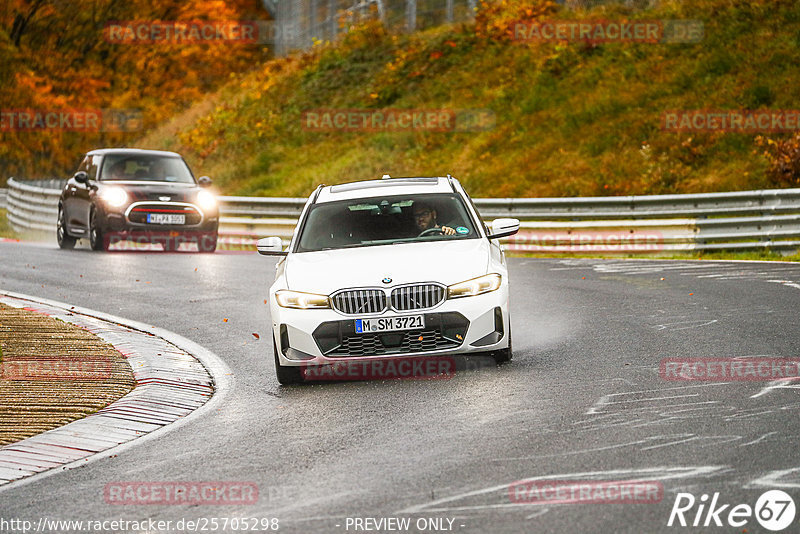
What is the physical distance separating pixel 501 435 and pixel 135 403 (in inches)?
115

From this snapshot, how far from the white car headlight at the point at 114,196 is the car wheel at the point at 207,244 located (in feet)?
5.70

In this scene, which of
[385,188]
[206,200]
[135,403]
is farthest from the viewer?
[206,200]

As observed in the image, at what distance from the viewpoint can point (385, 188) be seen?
11.2 m

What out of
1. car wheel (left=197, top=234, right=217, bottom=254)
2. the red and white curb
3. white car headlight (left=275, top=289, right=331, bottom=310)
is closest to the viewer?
the red and white curb

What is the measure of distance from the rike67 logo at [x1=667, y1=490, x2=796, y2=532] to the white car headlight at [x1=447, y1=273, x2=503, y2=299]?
12.6ft

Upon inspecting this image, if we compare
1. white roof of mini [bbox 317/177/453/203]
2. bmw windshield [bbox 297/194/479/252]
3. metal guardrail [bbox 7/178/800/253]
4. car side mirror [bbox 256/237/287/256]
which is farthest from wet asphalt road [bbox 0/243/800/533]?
metal guardrail [bbox 7/178/800/253]

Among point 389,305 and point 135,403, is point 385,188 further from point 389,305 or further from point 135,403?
point 135,403

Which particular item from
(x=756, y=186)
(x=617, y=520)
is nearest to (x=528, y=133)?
(x=756, y=186)

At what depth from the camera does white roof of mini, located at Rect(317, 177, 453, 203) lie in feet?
36.0

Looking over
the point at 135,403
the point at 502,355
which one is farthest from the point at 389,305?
the point at 135,403

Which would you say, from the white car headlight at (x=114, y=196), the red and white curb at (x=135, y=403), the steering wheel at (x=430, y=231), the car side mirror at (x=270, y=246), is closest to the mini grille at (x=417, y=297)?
the steering wheel at (x=430, y=231)

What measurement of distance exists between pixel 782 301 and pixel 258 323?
229 inches

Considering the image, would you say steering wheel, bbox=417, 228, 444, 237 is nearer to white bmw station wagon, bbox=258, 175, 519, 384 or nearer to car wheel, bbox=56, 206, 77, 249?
white bmw station wagon, bbox=258, 175, 519, 384

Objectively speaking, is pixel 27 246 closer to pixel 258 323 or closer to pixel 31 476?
pixel 258 323
